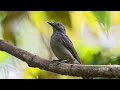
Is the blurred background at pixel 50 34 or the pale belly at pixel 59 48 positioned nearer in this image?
the pale belly at pixel 59 48

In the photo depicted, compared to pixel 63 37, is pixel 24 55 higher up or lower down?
lower down

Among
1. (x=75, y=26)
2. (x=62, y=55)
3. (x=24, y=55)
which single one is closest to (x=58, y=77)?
(x=75, y=26)

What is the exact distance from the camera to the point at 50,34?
17.3 ft

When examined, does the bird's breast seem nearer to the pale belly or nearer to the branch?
the pale belly

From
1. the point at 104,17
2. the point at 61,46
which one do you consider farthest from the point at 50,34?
the point at 61,46

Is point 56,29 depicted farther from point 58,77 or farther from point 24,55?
point 58,77

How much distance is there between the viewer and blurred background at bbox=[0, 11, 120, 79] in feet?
17.3

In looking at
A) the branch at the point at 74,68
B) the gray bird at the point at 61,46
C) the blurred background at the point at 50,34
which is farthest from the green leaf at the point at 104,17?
the branch at the point at 74,68

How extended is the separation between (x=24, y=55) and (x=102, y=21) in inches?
73.7

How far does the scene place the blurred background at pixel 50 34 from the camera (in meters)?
5.27

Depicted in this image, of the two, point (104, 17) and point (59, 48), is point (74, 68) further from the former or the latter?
point (104, 17)

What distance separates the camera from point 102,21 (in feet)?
17.5

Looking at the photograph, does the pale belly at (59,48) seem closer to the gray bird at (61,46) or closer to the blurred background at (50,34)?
the gray bird at (61,46)
